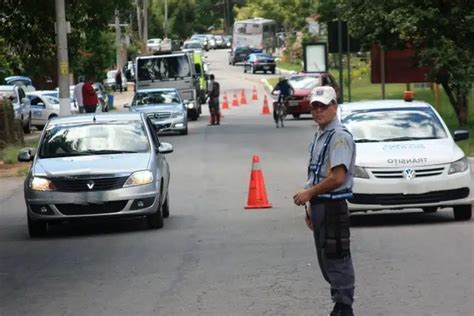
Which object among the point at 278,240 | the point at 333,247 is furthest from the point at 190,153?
the point at 333,247

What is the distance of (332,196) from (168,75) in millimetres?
37432

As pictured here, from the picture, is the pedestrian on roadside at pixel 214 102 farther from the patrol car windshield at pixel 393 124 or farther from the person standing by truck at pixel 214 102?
the patrol car windshield at pixel 393 124

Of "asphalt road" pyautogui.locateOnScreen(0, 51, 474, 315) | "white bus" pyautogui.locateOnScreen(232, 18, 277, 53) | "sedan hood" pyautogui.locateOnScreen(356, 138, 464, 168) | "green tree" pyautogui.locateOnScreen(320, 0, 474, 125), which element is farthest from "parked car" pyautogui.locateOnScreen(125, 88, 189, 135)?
"white bus" pyautogui.locateOnScreen(232, 18, 277, 53)

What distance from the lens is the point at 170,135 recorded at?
3688 cm

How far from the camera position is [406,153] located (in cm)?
1446

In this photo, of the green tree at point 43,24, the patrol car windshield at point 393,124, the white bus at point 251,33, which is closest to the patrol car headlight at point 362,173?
the patrol car windshield at point 393,124

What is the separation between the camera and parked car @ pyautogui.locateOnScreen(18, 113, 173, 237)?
14.6 m

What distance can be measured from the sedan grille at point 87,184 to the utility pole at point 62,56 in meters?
15.7

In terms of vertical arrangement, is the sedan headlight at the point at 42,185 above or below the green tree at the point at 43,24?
A: below

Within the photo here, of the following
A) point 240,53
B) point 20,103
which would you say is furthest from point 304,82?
point 240,53

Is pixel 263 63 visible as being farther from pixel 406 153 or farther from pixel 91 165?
pixel 406 153

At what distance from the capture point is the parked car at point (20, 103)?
39006 mm

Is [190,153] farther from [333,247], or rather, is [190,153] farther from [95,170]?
[333,247]

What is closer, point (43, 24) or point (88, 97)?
point (43, 24)
